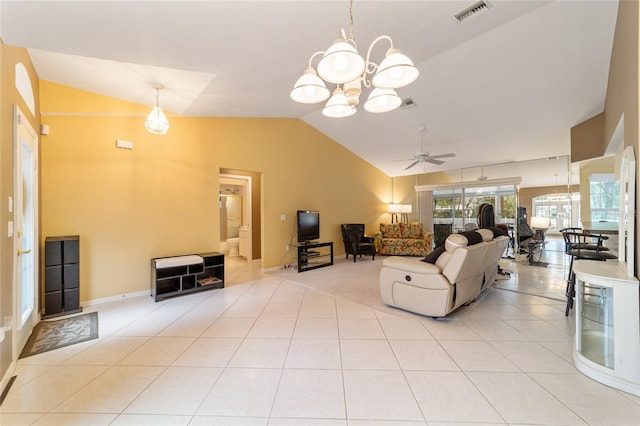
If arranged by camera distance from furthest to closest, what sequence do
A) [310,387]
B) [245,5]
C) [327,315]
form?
[327,315] < [245,5] < [310,387]

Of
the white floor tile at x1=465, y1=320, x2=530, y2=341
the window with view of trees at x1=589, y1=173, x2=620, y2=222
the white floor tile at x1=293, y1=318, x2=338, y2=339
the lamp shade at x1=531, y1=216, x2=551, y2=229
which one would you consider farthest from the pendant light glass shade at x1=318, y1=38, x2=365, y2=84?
the lamp shade at x1=531, y1=216, x2=551, y2=229

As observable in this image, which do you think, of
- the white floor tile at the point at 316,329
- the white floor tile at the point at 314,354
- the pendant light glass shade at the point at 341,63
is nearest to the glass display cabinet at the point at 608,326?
the white floor tile at the point at 314,354

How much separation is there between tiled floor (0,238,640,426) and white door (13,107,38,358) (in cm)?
54

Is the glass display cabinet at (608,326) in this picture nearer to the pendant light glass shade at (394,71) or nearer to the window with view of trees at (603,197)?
the window with view of trees at (603,197)

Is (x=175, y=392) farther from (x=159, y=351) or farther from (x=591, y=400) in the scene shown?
(x=591, y=400)

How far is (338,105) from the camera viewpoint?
2455 mm

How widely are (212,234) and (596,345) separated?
498cm

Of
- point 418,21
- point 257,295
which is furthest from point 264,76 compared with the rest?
point 257,295

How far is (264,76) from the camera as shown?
131 inches

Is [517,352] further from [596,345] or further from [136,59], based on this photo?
[136,59]

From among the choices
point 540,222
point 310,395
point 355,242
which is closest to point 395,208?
point 355,242

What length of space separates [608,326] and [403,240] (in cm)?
536

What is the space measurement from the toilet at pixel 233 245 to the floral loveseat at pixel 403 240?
4077 millimetres

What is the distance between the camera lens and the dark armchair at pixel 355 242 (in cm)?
663
